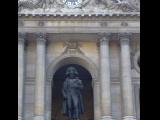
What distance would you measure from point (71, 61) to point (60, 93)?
9.47 ft

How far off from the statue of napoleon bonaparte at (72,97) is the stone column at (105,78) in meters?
1.37

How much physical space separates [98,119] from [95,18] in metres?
5.81

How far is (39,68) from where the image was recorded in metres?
23.3

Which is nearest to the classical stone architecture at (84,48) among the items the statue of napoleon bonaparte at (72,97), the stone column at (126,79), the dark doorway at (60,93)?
the stone column at (126,79)

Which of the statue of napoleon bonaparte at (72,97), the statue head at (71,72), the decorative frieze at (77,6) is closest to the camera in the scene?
the statue of napoleon bonaparte at (72,97)

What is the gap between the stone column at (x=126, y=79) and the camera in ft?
74.4

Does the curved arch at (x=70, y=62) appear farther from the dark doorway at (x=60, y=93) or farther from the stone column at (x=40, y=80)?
the dark doorway at (x=60, y=93)

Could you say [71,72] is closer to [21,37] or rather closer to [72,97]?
[72,97]

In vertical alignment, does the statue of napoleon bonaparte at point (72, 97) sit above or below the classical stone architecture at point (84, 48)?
below

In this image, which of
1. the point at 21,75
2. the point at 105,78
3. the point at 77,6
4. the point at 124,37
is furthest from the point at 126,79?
the point at 21,75

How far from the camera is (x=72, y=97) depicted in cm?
A: 2319
